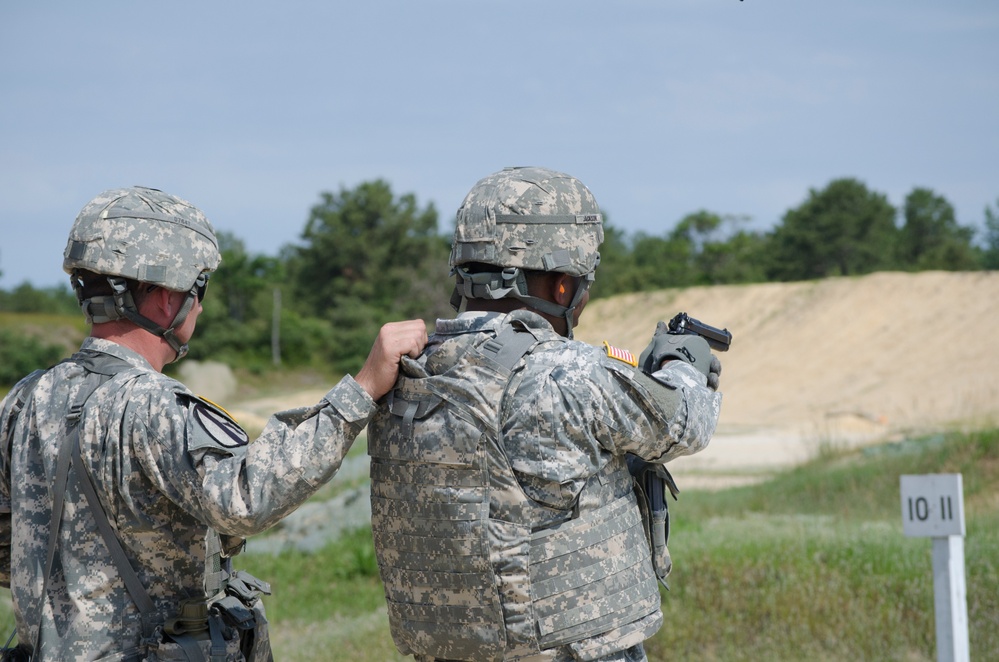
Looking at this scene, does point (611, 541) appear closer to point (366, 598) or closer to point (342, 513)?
point (366, 598)

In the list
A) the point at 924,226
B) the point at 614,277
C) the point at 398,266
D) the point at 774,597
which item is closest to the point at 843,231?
the point at 924,226

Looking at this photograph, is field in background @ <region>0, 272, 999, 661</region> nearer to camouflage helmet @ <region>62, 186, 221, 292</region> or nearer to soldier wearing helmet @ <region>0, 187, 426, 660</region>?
soldier wearing helmet @ <region>0, 187, 426, 660</region>

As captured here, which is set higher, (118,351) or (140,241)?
(140,241)

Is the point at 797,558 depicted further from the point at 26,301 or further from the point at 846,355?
the point at 26,301

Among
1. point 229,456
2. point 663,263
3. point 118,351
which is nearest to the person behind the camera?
point 229,456

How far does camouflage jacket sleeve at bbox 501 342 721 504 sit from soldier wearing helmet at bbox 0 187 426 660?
338 mm

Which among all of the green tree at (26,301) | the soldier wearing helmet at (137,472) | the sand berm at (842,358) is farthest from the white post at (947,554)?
the green tree at (26,301)

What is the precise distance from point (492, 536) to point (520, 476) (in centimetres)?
17

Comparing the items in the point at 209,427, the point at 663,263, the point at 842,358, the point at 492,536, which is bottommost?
the point at 842,358

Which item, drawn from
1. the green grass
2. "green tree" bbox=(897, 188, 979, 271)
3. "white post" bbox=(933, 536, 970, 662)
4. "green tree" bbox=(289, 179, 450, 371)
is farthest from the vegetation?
"green tree" bbox=(897, 188, 979, 271)

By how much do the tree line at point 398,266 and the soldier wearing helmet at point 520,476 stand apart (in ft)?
134

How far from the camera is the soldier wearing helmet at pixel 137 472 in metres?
2.65

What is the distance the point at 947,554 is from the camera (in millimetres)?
5172

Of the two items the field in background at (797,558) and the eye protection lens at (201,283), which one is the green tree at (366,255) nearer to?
the field in background at (797,558)
